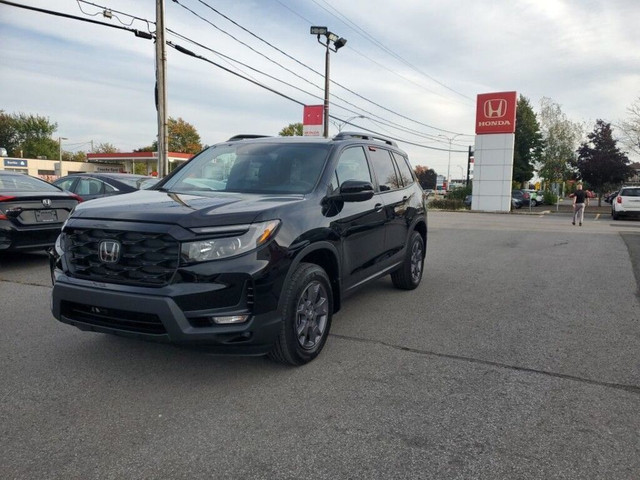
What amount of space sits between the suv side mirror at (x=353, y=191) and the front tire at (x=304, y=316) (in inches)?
28.2

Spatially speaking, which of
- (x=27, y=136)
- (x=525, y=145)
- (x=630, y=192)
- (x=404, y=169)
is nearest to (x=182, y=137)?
(x=27, y=136)

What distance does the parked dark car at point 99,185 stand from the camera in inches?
403

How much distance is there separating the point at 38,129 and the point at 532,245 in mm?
98361

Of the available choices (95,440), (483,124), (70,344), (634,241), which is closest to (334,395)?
(95,440)

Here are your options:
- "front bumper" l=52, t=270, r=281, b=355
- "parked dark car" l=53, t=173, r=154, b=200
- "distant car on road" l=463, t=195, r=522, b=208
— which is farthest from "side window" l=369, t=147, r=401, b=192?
"distant car on road" l=463, t=195, r=522, b=208

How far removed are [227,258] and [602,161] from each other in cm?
4245

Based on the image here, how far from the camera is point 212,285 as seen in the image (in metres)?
3.16

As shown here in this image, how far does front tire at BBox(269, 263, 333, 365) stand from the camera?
354cm

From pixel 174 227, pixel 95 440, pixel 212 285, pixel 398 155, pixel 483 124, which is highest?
pixel 483 124

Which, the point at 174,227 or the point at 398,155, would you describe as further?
the point at 398,155

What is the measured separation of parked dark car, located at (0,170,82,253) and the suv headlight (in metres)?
5.37

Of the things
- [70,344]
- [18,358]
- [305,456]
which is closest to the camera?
[305,456]

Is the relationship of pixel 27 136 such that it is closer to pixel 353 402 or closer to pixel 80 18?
pixel 80 18

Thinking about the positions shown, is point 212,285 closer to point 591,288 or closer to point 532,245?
point 591,288
